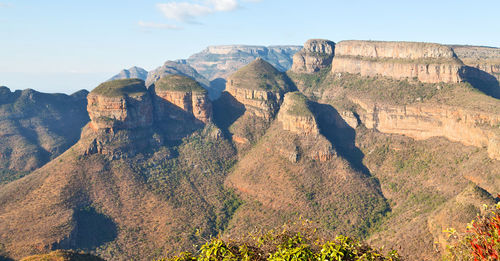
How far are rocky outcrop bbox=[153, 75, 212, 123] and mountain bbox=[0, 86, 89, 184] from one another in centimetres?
4365

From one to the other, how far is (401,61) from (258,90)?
153 ft

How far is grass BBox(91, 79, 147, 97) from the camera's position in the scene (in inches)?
3462

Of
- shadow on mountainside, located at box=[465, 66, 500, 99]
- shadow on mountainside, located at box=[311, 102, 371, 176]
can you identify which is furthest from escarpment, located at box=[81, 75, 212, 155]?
shadow on mountainside, located at box=[465, 66, 500, 99]

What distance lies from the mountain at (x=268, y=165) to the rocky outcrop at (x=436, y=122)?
273mm

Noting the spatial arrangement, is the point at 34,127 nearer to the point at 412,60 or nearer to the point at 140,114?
the point at 140,114

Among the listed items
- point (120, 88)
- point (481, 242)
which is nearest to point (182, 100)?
point (120, 88)

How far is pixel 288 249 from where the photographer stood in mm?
14805

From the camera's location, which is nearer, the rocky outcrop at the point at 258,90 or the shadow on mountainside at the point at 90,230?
the shadow on mountainside at the point at 90,230

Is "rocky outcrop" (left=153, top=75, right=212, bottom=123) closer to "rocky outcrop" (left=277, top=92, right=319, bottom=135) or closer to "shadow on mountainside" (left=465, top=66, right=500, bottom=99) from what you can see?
"rocky outcrop" (left=277, top=92, right=319, bottom=135)

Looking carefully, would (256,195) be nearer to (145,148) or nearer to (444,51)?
(145,148)

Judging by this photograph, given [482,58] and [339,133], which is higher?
[482,58]

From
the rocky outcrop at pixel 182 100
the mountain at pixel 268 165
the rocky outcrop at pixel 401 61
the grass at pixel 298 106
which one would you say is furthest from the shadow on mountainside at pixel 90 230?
the rocky outcrop at pixel 401 61

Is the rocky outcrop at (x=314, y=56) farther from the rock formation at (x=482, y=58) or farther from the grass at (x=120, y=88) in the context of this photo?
the grass at (x=120, y=88)

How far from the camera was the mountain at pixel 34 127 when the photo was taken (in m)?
103
